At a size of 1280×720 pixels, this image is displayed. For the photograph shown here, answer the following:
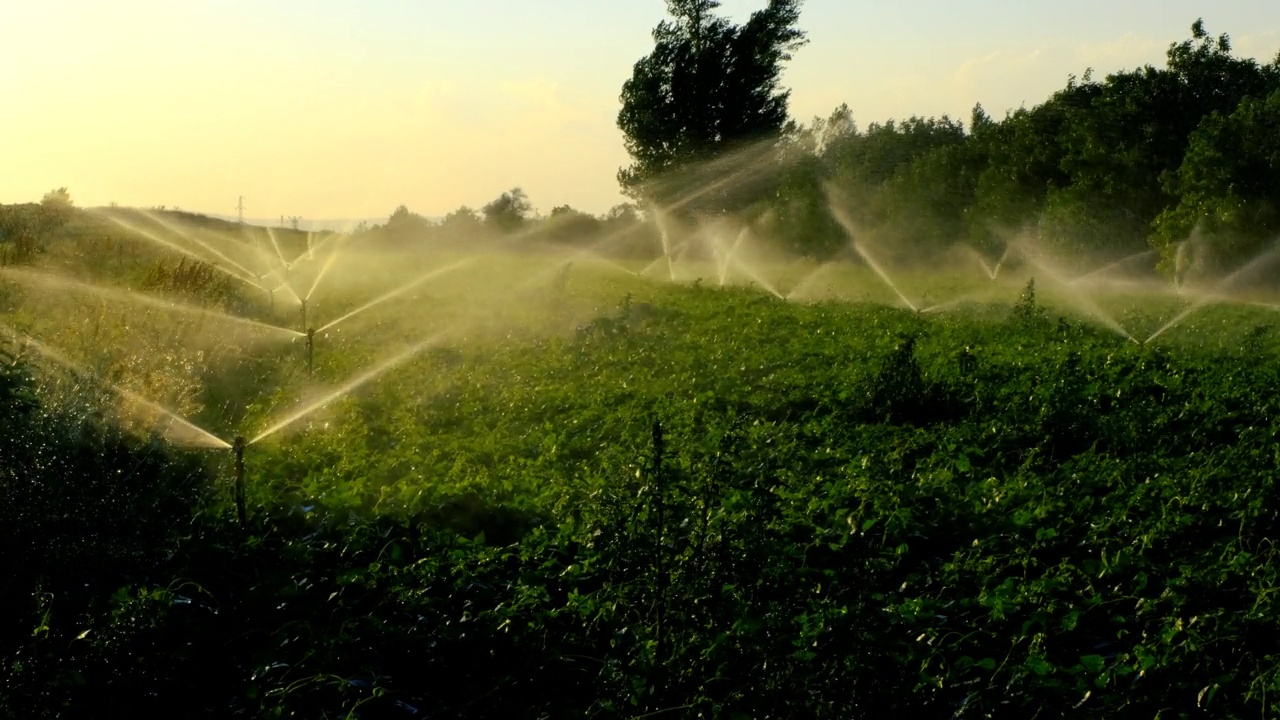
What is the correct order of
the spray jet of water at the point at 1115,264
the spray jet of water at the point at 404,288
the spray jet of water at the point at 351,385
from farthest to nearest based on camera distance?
the spray jet of water at the point at 1115,264, the spray jet of water at the point at 404,288, the spray jet of water at the point at 351,385

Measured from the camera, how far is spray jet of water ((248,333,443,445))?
1030 cm

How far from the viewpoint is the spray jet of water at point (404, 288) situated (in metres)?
19.0

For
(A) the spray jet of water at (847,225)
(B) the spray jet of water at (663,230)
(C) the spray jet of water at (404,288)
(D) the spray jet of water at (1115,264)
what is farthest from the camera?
(B) the spray jet of water at (663,230)

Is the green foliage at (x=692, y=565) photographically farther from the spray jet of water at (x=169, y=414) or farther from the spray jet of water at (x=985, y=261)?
the spray jet of water at (x=985, y=261)

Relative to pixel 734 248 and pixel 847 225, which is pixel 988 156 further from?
pixel 734 248

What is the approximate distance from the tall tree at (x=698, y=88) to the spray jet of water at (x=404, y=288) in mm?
13078

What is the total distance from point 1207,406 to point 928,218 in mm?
29703

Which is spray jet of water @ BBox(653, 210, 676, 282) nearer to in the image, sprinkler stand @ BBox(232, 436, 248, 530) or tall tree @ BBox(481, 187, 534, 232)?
tall tree @ BBox(481, 187, 534, 232)

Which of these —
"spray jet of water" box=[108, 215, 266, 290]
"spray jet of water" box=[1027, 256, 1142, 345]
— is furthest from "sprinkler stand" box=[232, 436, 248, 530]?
"spray jet of water" box=[108, 215, 266, 290]

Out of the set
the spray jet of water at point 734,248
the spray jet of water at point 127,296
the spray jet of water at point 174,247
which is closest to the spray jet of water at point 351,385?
the spray jet of water at point 127,296

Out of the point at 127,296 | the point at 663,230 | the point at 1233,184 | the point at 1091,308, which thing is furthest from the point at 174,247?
the point at 663,230

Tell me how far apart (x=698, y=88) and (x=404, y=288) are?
22722 millimetres

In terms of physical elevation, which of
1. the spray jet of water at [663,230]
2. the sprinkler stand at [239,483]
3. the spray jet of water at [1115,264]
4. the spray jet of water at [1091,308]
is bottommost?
the spray jet of water at [1115,264]

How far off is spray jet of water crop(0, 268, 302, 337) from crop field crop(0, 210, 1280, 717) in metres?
1.73
